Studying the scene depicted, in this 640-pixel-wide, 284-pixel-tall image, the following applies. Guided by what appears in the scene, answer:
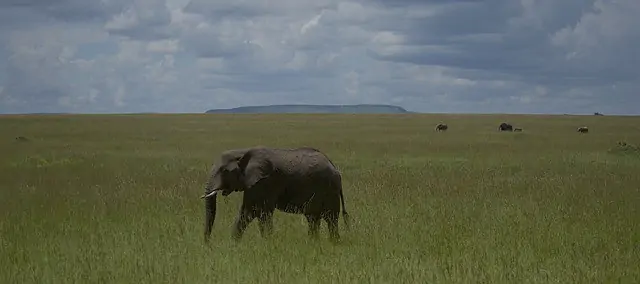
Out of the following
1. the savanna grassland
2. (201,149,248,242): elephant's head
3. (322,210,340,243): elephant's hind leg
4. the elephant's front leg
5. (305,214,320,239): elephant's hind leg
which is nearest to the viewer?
the savanna grassland

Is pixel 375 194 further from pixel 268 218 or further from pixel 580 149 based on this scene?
pixel 580 149

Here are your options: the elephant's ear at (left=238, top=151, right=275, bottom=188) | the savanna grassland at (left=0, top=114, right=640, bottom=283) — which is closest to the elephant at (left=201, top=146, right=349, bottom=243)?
the elephant's ear at (left=238, top=151, right=275, bottom=188)

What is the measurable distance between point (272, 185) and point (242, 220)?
690 millimetres

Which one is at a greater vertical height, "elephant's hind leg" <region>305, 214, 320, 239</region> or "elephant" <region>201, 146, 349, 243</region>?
"elephant" <region>201, 146, 349, 243</region>

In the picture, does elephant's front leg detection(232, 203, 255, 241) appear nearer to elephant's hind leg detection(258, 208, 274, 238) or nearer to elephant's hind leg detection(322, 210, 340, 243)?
elephant's hind leg detection(258, 208, 274, 238)

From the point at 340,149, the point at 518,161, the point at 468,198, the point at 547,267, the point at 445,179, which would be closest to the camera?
the point at 547,267

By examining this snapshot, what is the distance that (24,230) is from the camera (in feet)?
41.7

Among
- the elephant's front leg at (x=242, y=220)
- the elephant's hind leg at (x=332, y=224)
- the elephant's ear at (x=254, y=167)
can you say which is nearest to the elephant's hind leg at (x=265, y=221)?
the elephant's front leg at (x=242, y=220)

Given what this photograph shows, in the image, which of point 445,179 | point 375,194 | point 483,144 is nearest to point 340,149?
point 483,144

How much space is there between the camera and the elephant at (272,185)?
11.7 meters

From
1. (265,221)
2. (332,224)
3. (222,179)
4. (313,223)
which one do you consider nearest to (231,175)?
(222,179)

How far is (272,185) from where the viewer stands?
1185 cm

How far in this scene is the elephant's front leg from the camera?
38.7ft

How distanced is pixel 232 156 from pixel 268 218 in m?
1.07
